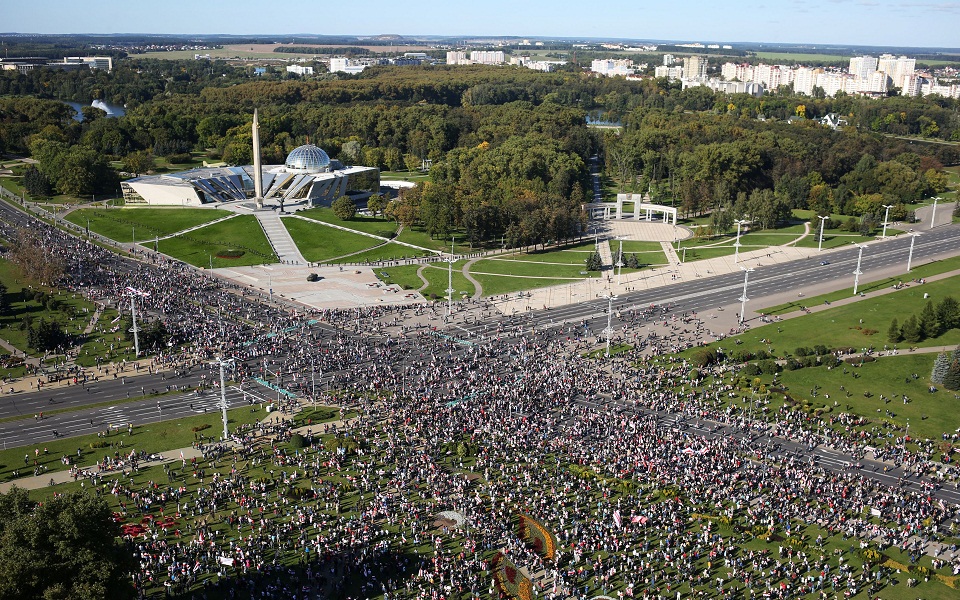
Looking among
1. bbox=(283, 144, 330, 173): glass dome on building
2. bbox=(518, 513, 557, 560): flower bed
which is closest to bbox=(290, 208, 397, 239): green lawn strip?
bbox=(283, 144, 330, 173): glass dome on building

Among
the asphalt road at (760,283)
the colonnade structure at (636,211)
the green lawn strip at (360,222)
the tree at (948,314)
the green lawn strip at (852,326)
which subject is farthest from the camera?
the colonnade structure at (636,211)

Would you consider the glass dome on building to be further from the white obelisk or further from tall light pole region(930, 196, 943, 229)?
tall light pole region(930, 196, 943, 229)

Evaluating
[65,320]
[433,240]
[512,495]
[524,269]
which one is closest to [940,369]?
[512,495]

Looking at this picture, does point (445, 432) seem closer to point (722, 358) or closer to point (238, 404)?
point (238, 404)

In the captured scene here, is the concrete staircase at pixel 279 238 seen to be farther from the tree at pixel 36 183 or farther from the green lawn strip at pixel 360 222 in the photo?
the tree at pixel 36 183

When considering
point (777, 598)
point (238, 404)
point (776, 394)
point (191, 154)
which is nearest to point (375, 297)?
point (238, 404)

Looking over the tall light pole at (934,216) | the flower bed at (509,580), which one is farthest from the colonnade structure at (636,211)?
the flower bed at (509,580)
